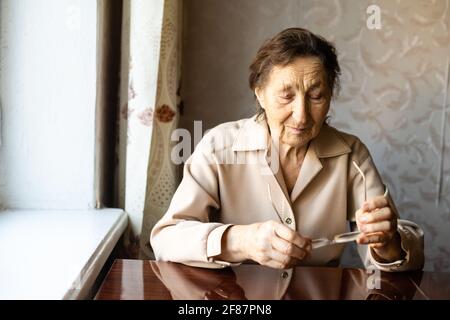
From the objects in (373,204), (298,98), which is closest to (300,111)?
(298,98)

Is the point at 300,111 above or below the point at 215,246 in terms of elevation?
above

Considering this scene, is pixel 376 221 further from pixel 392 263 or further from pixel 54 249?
pixel 54 249

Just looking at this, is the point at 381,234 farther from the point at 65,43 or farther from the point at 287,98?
the point at 65,43

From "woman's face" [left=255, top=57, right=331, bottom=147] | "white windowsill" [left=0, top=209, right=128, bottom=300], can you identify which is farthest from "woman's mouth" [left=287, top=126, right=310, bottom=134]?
"white windowsill" [left=0, top=209, right=128, bottom=300]

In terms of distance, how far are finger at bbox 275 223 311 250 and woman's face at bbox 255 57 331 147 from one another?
0.34 meters

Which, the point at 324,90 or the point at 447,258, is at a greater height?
the point at 324,90

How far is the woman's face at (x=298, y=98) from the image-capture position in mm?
1210

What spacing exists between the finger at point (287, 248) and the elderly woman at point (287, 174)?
130 millimetres

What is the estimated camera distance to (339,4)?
5.75 feet

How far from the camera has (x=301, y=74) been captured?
47.7 inches

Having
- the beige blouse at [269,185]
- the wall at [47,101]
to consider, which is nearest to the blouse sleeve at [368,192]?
the beige blouse at [269,185]

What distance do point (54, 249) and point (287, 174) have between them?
24.6 inches
